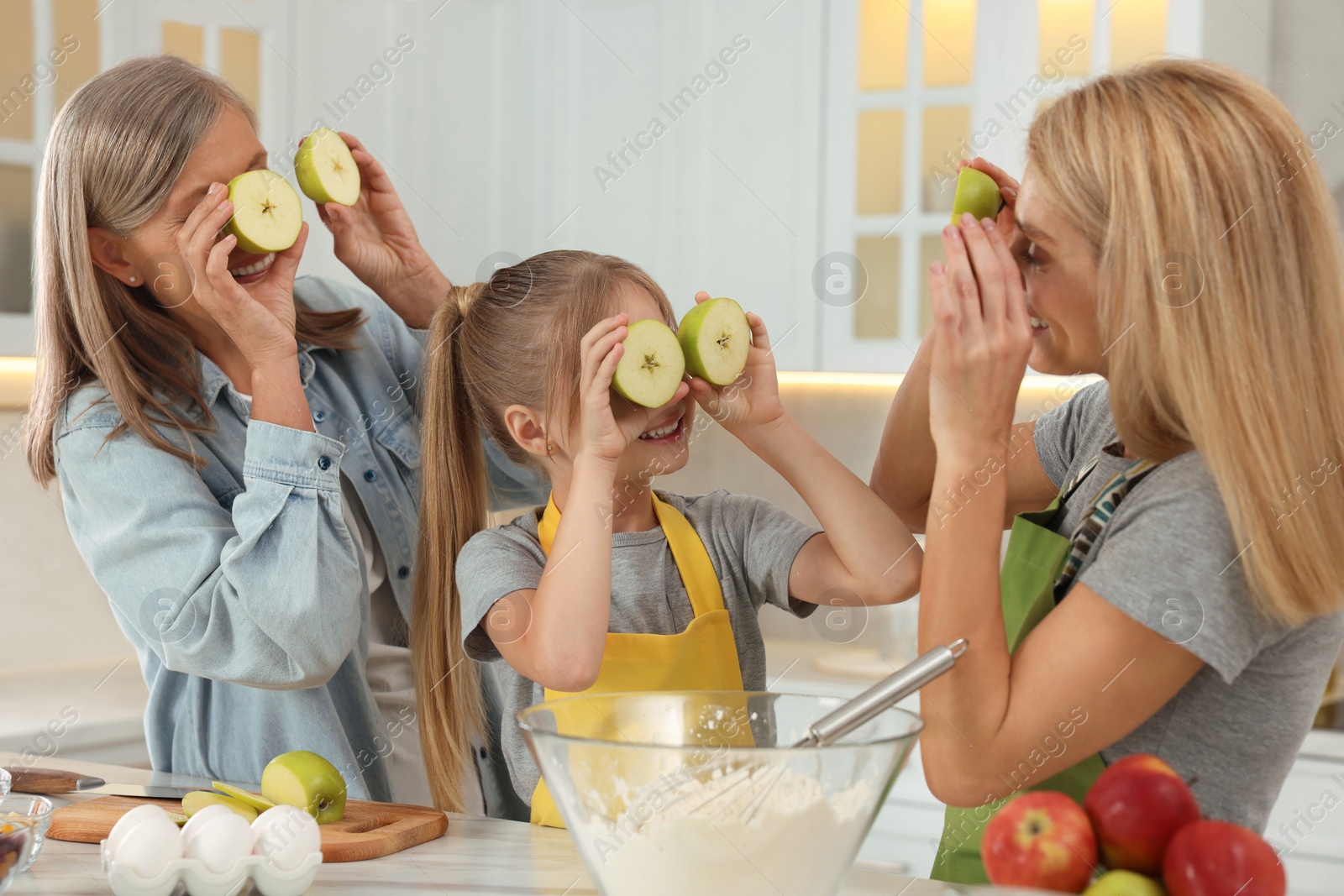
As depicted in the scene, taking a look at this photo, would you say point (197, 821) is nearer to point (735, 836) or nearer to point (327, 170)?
point (735, 836)

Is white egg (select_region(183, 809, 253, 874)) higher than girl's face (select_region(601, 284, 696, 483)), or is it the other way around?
girl's face (select_region(601, 284, 696, 483))

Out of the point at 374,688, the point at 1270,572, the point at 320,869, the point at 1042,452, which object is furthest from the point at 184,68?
the point at 1270,572

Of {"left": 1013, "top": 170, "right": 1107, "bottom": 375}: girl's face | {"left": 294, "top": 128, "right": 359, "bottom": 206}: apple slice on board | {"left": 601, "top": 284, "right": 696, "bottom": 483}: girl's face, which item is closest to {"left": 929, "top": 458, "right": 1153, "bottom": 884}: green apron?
{"left": 1013, "top": 170, "right": 1107, "bottom": 375}: girl's face

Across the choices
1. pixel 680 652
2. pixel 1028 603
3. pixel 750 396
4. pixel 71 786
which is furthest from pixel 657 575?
pixel 71 786

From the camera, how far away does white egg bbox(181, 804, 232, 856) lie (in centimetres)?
79

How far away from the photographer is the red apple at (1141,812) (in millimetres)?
719

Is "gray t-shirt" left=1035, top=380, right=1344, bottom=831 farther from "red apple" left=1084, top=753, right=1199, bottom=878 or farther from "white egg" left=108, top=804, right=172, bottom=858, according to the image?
"white egg" left=108, top=804, right=172, bottom=858

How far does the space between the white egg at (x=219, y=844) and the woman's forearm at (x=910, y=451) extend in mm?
732

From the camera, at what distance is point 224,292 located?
1112 mm

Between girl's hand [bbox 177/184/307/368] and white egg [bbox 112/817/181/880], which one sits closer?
white egg [bbox 112/817/181/880]

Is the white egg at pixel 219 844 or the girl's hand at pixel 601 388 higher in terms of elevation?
the girl's hand at pixel 601 388

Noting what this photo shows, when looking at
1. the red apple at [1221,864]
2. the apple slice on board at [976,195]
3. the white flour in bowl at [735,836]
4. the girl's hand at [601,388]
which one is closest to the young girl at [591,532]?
the girl's hand at [601,388]

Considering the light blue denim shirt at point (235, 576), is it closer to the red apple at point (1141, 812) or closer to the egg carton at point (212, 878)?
the egg carton at point (212, 878)

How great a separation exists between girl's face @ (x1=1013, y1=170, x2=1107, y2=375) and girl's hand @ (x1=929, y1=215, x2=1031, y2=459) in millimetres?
45
